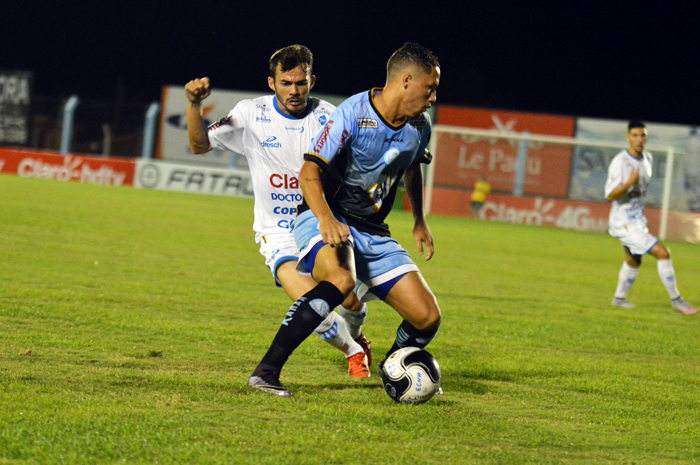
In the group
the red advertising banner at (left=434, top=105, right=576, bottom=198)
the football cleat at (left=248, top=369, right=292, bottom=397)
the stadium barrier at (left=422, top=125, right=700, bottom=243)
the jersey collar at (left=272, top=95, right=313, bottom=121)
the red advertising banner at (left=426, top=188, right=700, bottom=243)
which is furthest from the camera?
the red advertising banner at (left=434, top=105, right=576, bottom=198)

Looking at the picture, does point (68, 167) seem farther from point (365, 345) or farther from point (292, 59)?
point (365, 345)

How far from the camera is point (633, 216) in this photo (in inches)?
381

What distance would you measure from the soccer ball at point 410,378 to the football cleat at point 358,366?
55 cm

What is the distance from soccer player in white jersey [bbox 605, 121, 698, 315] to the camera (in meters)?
9.46

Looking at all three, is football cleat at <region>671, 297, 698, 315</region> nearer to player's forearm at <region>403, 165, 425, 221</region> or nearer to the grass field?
the grass field

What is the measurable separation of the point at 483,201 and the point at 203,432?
22.6m

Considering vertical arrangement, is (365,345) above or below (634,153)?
below

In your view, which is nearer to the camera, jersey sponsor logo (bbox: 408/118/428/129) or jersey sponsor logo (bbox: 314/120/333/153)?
jersey sponsor logo (bbox: 314/120/333/153)

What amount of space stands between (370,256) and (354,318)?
0.77 meters

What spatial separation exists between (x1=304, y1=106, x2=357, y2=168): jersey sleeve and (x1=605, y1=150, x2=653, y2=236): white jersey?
5.82 meters

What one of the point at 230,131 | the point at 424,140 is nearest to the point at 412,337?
Answer: the point at 424,140

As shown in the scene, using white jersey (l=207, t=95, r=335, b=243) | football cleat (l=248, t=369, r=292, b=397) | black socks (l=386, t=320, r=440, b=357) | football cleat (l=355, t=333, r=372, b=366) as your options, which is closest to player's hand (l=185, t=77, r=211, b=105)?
white jersey (l=207, t=95, r=335, b=243)

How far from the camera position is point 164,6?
45.1 m

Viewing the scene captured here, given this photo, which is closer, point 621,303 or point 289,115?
point 289,115
